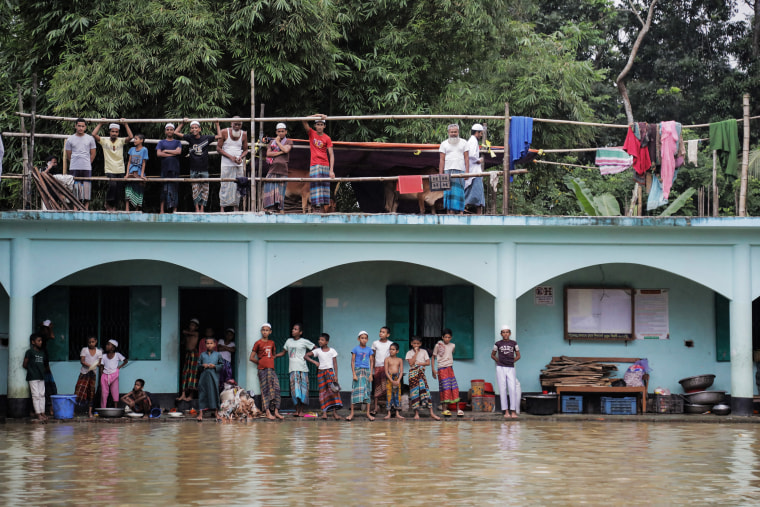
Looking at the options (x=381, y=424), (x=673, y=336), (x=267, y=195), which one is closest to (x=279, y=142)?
(x=267, y=195)

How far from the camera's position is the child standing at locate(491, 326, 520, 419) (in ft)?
48.9

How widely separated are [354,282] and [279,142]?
2584 millimetres

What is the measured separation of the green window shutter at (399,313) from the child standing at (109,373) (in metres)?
3.99

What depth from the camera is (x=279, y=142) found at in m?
15.0

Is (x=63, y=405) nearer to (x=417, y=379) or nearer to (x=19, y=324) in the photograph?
(x=19, y=324)

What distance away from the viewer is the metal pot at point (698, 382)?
1583cm

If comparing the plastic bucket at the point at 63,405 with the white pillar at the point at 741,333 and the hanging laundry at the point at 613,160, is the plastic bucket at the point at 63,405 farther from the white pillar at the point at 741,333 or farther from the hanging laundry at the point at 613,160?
the white pillar at the point at 741,333

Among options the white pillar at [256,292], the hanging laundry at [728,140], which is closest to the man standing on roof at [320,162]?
the white pillar at [256,292]

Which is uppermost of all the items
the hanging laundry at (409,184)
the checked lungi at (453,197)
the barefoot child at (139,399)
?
the hanging laundry at (409,184)

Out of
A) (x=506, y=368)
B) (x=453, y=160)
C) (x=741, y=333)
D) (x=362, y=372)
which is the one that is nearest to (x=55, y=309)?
(x=362, y=372)

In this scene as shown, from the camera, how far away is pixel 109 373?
1522 centimetres

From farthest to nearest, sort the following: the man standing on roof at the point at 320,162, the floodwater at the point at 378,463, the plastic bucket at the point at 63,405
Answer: the man standing on roof at the point at 320,162 < the plastic bucket at the point at 63,405 < the floodwater at the point at 378,463

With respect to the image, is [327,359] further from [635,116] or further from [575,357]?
[635,116]

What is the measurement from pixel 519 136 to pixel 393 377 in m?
3.84
